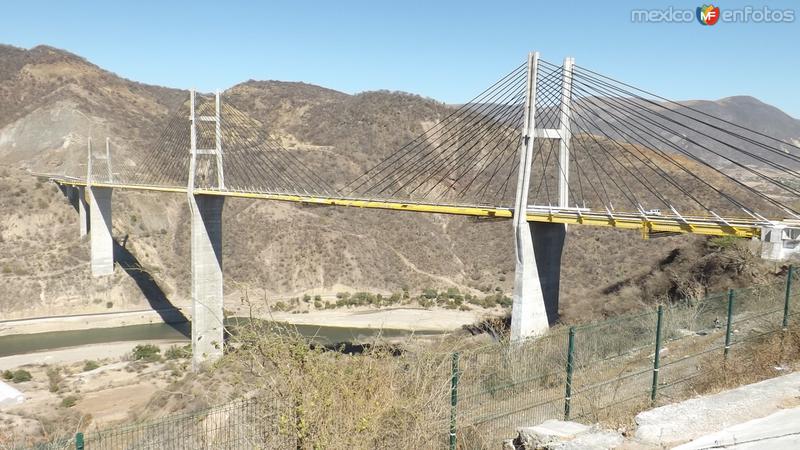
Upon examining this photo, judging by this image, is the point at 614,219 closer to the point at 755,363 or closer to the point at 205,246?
the point at 755,363

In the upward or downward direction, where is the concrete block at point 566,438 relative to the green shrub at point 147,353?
upward

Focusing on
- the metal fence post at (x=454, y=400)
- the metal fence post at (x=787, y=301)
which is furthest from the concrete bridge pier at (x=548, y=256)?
the metal fence post at (x=454, y=400)

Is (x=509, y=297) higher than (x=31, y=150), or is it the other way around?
(x=31, y=150)

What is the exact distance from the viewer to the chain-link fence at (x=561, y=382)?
7562mm

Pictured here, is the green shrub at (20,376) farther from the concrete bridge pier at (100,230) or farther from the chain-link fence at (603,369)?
the chain-link fence at (603,369)

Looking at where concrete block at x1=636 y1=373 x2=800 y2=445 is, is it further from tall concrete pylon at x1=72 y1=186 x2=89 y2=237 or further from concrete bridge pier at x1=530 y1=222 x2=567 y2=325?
tall concrete pylon at x1=72 y1=186 x2=89 y2=237

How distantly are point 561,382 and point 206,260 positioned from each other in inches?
1081

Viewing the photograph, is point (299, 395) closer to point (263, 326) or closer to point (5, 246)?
point (263, 326)

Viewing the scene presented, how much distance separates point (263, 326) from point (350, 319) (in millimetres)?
38182

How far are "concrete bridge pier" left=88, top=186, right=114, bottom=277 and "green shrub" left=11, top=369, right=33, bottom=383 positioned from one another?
15520mm

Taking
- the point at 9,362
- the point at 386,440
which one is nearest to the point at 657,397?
the point at 386,440

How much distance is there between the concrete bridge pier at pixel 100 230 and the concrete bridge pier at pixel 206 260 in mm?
16388

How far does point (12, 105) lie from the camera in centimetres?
7769

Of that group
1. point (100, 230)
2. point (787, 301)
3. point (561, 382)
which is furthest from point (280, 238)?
point (787, 301)
